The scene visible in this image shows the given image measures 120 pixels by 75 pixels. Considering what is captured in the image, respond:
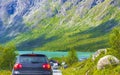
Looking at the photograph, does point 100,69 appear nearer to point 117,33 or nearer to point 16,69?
point 117,33

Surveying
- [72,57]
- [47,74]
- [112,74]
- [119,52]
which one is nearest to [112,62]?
[112,74]

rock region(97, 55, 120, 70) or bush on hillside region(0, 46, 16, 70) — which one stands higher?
bush on hillside region(0, 46, 16, 70)

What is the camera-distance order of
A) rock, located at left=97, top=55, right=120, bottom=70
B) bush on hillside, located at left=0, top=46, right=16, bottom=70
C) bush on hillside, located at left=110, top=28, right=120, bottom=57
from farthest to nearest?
bush on hillside, located at left=0, top=46, right=16, bottom=70
bush on hillside, located at left=110, top=28, right=120, bottom=57
rock, located at left=97, top=55, right=120, bottom=70

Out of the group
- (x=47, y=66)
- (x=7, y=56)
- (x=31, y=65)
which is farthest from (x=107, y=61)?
(x=7, y=56)

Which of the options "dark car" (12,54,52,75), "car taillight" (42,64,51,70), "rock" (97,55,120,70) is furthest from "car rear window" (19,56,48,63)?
"rock" (97,55,120,70)

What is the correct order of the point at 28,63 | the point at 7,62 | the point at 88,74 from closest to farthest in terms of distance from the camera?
the point at 28,63, the point at 88,74, the point at 7,62

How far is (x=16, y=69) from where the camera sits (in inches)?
1051

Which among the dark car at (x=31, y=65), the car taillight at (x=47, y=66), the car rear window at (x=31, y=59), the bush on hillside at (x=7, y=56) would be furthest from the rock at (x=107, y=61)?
the bush on hillside at (x=7, y=56)

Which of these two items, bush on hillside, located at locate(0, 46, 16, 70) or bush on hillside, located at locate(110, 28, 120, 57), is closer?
bush on hillside, located at locate(110, 28, 120, 57)

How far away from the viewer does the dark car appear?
26.3m

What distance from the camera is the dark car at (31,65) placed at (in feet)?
86.3

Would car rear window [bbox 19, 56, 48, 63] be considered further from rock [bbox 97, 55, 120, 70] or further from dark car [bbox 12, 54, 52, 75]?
rock [bbox 97, 55, 120, 70]

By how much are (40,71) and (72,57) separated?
88219mm

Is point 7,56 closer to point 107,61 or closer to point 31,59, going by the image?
point 107,61
